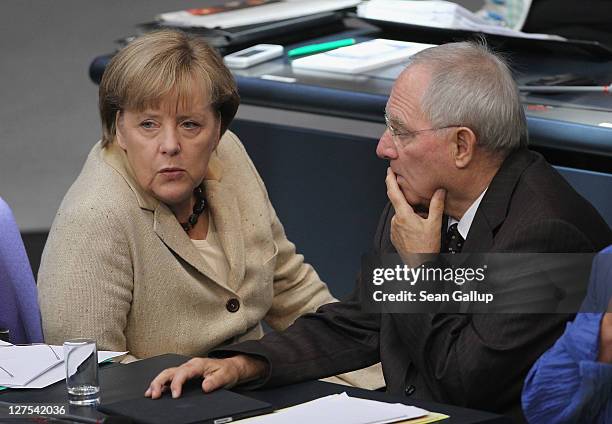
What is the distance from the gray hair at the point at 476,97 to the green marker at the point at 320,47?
5.03ft

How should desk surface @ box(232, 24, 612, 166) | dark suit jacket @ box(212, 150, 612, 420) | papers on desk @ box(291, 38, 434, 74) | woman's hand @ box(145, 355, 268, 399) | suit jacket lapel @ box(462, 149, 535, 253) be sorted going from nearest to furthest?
woman's hand @ box(145, 355, 268, 399)
dark suit jacket @ box(212, 150, 612, 420)
suit jacket lapel @ box(462, 149, 535, 253)
desk surface @ box(232, 24, 612, 166)
papers on desk @ box(291, 38, 434, 74)

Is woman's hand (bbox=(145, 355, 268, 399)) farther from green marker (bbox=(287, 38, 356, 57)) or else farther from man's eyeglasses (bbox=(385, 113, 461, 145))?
green marker (bbox=(287, 38, 356, 57))

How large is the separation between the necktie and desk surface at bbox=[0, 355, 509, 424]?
17.8 inches

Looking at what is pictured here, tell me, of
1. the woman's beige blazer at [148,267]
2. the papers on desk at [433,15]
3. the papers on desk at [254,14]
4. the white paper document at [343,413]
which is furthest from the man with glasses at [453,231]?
the papers on desk at [254,14]

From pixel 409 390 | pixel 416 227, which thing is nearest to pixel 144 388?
pixel 409 390

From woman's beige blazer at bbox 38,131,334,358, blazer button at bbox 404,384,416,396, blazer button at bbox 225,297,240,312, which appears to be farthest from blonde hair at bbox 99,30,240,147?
blazer button at bbox 404,384,416,396

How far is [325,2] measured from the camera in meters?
4.66

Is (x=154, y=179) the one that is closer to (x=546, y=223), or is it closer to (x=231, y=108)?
(x=231, y=108)

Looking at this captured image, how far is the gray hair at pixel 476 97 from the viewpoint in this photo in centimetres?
258

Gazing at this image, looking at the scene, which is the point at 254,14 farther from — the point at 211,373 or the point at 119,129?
the point at 211,373

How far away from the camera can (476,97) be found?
2584 millimetres

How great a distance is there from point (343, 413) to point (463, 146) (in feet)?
2.40

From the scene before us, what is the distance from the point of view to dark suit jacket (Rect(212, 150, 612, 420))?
2.43 meters

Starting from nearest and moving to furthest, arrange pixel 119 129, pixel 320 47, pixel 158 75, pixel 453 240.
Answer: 1. pixel 453 240
2. pixel 158 75
3. pixel 119 129
4. pixel 320 47
